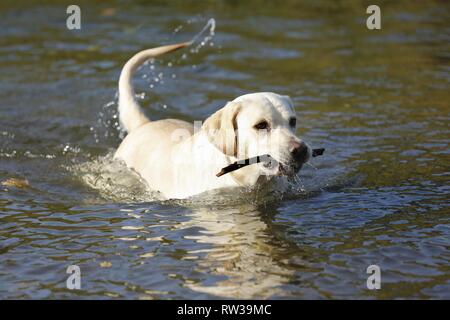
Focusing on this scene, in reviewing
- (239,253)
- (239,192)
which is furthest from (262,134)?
(239,253)

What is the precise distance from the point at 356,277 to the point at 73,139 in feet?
16.0

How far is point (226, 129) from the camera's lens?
6102mm

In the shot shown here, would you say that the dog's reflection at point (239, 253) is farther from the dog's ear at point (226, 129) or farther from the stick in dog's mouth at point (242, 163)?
the dog's ear at point (226, 129)

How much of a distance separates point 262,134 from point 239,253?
0.93m

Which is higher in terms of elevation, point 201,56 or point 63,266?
point 201,56

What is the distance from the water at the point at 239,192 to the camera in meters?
5.36

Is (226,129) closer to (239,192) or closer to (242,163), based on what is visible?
(242,163)

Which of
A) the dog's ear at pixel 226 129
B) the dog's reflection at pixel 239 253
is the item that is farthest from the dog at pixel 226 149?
the dog's reflection at pixel 239 253

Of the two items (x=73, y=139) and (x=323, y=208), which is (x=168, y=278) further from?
(x=73, y=139)

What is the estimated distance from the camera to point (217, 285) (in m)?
5.10

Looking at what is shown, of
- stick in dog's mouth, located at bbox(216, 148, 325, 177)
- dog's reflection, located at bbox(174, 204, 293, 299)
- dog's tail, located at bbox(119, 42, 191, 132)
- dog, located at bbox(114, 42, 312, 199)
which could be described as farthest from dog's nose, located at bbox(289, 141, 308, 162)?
dog's tail, located at bbox(119, 42, 191, 132)
